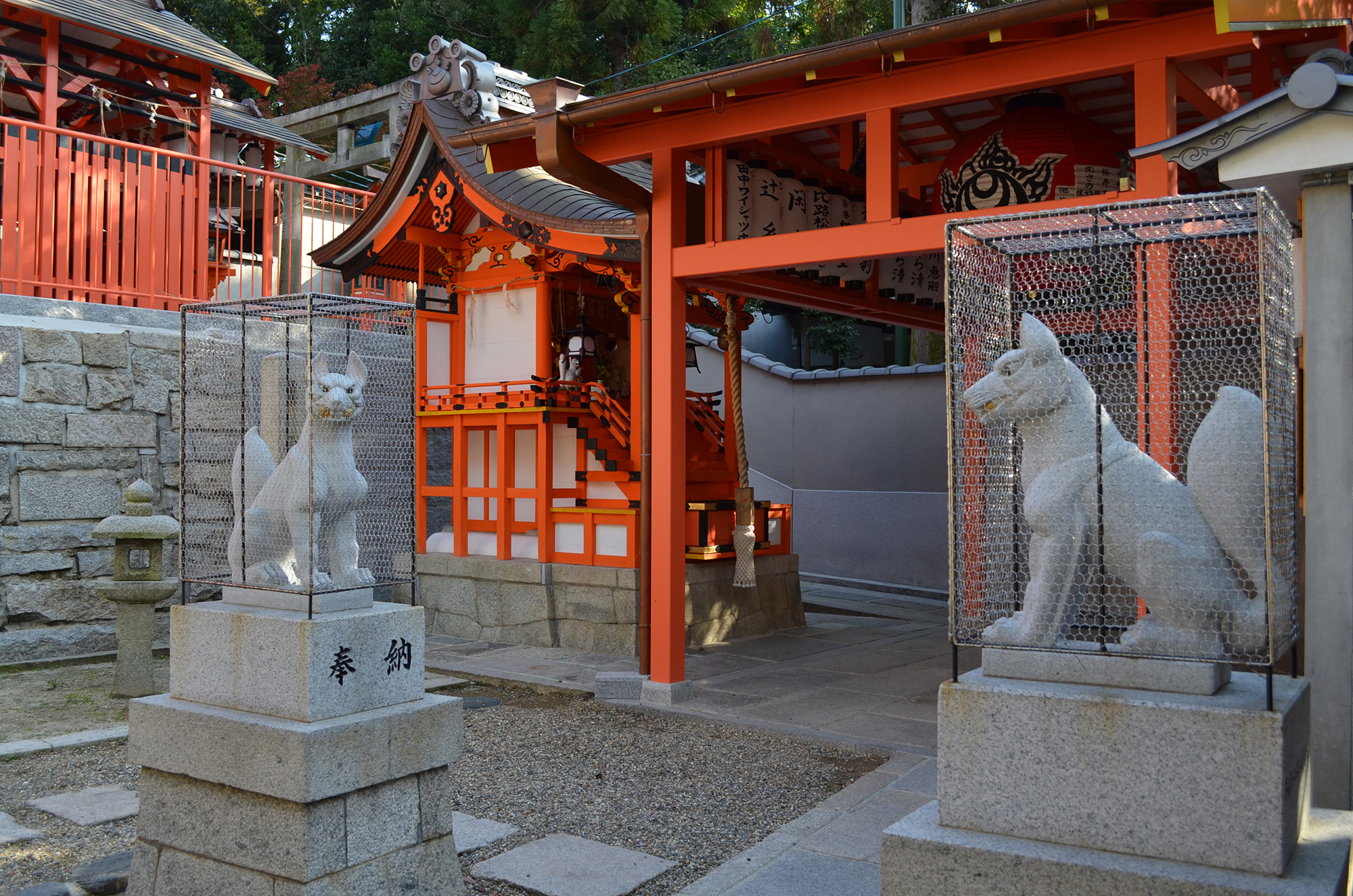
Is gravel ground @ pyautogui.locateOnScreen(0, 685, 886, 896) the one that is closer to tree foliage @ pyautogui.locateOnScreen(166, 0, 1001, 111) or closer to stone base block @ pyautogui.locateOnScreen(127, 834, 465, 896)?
stone base block @ pyautogui.locateOnScreen(127, 834, 465, 896)

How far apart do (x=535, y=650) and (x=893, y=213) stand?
16.7 feet

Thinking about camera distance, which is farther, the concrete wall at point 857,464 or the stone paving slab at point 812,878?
the concrete wall at point 857,464

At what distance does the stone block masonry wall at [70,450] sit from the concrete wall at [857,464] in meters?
7.73

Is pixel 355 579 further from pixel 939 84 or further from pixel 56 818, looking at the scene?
pixel 939 84

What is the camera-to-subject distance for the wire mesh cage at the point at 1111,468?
2.88m

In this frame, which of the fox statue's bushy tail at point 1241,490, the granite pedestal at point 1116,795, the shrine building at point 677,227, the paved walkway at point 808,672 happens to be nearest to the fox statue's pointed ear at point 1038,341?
the fox statue's bushy tail at point 1241,490

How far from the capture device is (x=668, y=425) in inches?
276

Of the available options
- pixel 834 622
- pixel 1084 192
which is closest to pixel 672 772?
pixel 1084 192

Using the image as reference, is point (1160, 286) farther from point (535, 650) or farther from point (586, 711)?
point (535, 650)

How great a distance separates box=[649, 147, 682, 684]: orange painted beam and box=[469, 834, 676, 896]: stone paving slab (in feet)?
7.84

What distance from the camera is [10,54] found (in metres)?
11.1

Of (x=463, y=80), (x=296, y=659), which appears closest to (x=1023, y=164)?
(x=296, y=659)

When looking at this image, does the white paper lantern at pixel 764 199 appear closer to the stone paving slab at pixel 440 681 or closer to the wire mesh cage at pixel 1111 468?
the wire mesh cage at pixel 1111 468

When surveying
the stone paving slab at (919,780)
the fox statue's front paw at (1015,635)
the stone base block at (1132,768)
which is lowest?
the stone paving slab at (919,780)
